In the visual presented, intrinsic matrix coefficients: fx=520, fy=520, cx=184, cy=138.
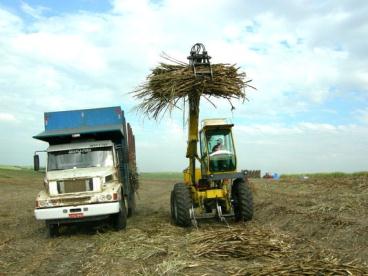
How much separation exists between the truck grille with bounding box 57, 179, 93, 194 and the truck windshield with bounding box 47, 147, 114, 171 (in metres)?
1.08

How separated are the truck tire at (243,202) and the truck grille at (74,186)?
3968mm

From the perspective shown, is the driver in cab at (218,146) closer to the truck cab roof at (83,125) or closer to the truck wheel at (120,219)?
the truck wheel at (120,219)

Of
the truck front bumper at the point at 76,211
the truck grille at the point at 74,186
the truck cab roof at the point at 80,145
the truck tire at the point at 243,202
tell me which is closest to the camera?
the truck front bumper at the point at 76,211

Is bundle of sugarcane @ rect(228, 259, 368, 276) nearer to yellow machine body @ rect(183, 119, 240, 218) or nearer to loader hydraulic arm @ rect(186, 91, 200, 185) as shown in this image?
yellow machine body @ rect(183, 119, 240, 218)

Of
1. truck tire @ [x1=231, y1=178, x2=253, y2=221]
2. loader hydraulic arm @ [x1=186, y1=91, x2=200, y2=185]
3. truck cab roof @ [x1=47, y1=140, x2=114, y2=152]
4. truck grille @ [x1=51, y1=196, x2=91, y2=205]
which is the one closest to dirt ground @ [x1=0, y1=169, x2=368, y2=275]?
truck tire @ [x1=231, y1=178, x2=253, y2=221]

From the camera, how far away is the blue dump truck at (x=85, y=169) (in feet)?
42.5

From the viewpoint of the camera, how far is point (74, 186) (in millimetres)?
13352

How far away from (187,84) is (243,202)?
137 inches

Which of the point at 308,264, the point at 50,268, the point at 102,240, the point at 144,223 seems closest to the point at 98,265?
the point at 50,268

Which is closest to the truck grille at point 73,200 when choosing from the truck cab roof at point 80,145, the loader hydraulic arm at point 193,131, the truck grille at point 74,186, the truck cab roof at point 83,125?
the truck grille at point 74,186

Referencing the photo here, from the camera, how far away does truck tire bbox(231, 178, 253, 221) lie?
1394 centimetres

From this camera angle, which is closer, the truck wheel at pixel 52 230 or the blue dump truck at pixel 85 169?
the blue dump truck at pixel 85 169

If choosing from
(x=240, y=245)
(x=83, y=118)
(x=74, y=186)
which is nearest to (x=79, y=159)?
(x=74, y=186)

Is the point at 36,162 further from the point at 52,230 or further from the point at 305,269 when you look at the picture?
the point at 305,269
